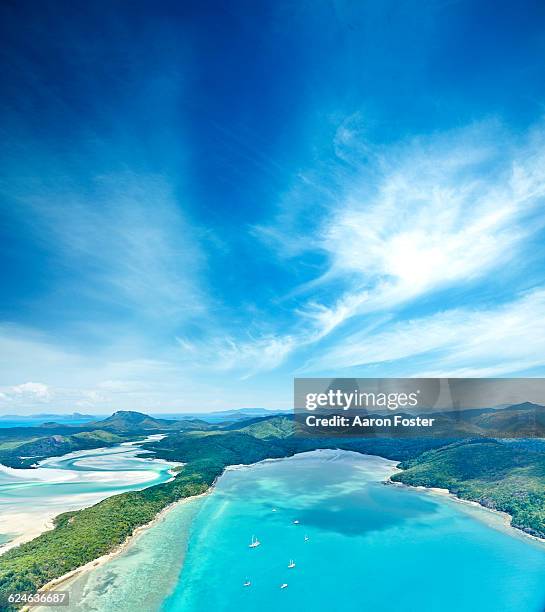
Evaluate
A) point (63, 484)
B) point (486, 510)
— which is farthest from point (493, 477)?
point (63, 484)

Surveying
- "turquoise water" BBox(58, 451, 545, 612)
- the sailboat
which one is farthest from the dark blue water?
the sailboat

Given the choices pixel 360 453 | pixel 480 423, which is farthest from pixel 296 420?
pixel 480 423

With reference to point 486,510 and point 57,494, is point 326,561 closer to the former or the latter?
point 486,510

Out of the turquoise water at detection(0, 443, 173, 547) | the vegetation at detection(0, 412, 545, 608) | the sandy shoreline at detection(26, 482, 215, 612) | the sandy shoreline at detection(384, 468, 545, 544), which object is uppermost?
the vegetation at detection(0, 412, 545, 608)

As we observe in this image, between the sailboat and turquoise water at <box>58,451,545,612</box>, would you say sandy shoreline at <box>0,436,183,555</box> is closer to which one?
turquoise water at <box>58,451,545,612</box>

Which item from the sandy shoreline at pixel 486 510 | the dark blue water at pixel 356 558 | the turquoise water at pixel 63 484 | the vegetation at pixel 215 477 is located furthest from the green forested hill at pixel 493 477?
the turquoise water at pixel 63 484

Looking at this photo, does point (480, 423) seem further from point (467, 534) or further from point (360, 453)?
point (467, 534)

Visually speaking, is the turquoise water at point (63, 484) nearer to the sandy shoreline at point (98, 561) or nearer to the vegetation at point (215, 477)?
the vegetation at point (215, 477)

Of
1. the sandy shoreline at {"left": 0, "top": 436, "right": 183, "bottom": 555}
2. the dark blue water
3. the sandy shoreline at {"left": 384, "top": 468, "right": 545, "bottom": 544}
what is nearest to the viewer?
the dark blue water
